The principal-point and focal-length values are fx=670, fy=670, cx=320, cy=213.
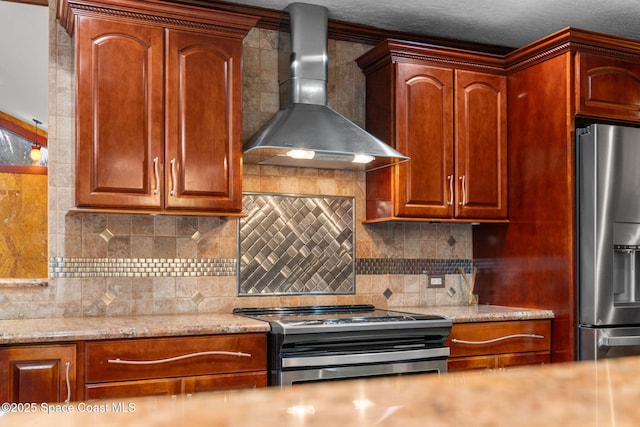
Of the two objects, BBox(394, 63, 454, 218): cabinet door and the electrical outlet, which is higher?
BBox(394, 63, 454, 218): cabinet door

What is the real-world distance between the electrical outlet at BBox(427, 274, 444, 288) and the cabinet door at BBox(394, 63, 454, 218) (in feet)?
1.69

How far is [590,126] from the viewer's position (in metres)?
3.52

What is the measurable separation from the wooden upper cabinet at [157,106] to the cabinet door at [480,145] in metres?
1.31

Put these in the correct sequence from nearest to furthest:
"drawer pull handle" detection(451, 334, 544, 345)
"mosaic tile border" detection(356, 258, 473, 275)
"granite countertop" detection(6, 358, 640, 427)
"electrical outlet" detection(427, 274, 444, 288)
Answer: "granite countertop" detection(6, 358, 640, 427), "drawer pull handle" detection(451, 334, 544, 345), "mosaic tile border" detection(356, 258, 473, 275), "electrical outlet" detection(427, 274, 444, 288)

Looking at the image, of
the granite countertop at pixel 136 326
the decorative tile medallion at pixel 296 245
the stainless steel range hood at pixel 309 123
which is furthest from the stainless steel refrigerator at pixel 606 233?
the decorative tile medallion at pixel 296 245

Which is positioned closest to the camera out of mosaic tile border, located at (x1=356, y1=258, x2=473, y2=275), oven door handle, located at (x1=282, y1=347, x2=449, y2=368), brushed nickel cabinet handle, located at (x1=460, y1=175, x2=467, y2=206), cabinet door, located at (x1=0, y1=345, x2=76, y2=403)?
cabinet door, located at (x1=0, y1=345, x2=76, y2=403)

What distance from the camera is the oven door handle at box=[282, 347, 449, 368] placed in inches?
116

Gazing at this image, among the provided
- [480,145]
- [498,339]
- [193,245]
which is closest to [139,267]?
[193,245]

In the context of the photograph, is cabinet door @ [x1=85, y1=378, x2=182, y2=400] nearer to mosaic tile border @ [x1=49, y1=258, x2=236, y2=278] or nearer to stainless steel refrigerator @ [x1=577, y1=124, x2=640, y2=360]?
mosaic tile border @ [x1=49, y1=258, x2=236, y2=278]

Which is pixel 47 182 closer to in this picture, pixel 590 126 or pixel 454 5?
pixel 454 5

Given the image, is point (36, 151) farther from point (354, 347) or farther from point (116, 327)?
point (354, 347)

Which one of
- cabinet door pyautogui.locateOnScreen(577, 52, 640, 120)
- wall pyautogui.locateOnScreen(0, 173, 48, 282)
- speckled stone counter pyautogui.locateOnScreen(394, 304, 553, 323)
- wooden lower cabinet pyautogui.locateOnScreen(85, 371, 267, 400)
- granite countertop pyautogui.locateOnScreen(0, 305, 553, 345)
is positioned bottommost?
wooden lower cabinet pyautogui.locateOnScreen(85, 371, 267, 400)

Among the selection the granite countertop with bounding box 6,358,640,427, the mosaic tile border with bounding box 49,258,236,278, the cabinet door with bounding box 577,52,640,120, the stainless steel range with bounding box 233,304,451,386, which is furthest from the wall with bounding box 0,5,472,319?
the granite countertop with bounding box 6,358,640,427

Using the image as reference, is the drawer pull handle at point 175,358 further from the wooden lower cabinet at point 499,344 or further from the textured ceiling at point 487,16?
the textured ceiling at point 487,16
